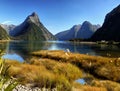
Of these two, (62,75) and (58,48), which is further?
(58,48)

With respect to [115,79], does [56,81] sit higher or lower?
higher

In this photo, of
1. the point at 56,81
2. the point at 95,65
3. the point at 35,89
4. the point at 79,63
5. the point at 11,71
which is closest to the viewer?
the point at 35,89

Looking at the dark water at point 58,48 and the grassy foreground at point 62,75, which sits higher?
the grassy foreground at point 62,75

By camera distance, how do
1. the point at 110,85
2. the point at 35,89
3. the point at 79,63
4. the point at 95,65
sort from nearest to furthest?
the point at 35,89
the point at 110,85
the point at 95,65
the point at 79,63

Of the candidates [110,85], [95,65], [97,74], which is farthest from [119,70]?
[110,85]

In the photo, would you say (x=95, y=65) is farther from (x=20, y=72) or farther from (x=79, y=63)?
(x=20, y=72)

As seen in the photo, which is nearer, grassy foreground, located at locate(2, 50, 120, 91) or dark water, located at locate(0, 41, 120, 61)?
grassy foreground, located at locate(2, 50, 120, 91)

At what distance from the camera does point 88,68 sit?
24688 mm

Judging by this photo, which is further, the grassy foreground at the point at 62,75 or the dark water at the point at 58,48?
the dark water at the point at 58,48

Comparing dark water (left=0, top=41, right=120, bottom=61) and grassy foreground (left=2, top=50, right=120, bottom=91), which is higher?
grassy foreground (left=2, top=50, right=120, bottom=91)

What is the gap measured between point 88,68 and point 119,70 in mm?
4790

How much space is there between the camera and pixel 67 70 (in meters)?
18.7

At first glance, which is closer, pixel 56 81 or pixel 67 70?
pixel 56 81

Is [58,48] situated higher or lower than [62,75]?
lower
